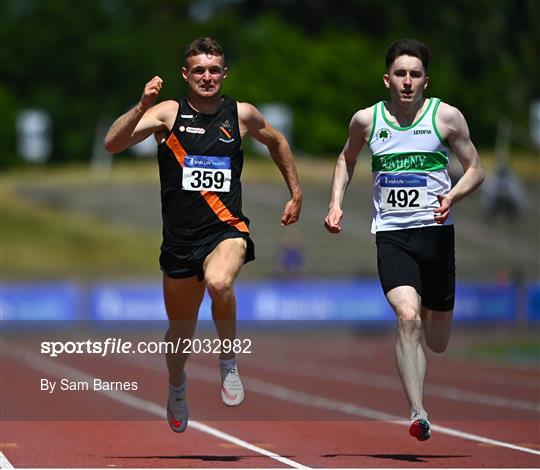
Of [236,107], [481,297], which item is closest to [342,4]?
[481,297]

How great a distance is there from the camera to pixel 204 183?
9.65 meters

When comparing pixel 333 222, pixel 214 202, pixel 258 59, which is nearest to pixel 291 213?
pixel 333 222

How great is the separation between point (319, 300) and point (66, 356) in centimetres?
775

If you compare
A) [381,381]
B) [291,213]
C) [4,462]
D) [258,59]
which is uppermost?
[258,59]

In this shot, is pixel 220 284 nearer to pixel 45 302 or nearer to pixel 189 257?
pixel 189 257

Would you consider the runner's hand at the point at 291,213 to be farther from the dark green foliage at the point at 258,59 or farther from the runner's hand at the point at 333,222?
the dark green foliage at the point at 258,59

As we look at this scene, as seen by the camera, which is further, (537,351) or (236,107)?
(537,351)

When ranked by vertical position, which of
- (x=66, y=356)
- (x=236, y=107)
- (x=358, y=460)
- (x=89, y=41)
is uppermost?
(x=89, y=41)

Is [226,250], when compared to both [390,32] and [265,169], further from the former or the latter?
[390,32]

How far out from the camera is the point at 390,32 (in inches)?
2881

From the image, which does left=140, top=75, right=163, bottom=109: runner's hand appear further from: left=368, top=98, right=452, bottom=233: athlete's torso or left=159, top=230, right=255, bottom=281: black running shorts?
left=368, top=98, right=452, bottom=233: athlete's torso

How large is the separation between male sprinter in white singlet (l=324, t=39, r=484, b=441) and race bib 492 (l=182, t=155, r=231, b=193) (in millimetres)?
699

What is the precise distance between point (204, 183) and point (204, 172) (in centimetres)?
7

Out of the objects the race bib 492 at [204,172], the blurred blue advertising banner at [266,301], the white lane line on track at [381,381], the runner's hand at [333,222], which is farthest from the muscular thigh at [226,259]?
the blurred blue advertising banner at [266,301]
